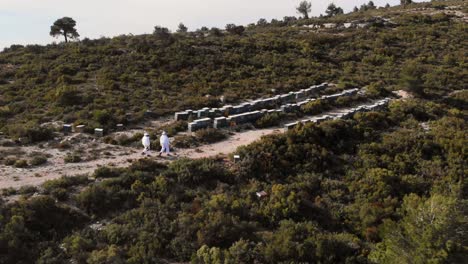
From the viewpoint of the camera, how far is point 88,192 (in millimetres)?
16453

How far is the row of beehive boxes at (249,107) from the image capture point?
2638 cm

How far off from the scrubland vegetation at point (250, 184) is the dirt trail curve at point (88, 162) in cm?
108

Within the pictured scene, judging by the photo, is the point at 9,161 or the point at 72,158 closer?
the point at 9,161

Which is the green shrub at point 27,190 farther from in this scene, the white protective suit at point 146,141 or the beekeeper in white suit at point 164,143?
the beekeeper in white suit at point 164,143

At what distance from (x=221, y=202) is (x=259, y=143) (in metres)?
5.56

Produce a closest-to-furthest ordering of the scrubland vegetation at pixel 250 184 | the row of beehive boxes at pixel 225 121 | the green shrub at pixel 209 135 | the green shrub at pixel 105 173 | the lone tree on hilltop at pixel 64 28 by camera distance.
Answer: the scrubland vegetation at pixel 250 184 < the green shrub at pixel 105 173 < the green shrub at pixel 209 135 < the row of beehive boxes at pixel 225 121 < the lone tree on hilltop at pixel 64 28

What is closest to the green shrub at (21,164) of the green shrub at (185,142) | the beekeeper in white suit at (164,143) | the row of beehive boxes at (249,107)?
the beekeeper in white suit at (164,143)

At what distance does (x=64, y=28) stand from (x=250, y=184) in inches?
1746

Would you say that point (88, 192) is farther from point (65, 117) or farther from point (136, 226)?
point (65, 117)

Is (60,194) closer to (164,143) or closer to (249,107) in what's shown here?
(164,143)

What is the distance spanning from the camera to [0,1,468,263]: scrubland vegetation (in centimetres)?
1405

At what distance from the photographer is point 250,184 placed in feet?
61.5

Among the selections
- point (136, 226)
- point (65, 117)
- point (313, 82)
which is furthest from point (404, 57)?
point (136, 226)

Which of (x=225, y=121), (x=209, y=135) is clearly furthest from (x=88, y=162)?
(x=225, y=121)
